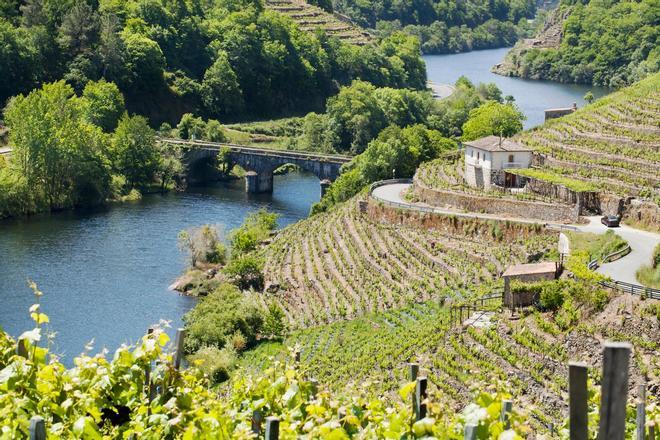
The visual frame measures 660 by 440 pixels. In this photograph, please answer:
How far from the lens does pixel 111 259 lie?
226 ft

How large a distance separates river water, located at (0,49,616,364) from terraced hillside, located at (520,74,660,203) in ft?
76.6

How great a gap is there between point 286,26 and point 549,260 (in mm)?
100730

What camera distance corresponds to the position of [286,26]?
14500 centimetres

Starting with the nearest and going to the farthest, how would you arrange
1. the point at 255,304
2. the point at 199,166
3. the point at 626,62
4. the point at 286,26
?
the point at 255,304, the point at 199,166, the point at 286,26, the point at 626,62

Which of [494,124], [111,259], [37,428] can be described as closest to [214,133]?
[494,124]

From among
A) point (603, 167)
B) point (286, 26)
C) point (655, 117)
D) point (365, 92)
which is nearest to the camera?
point (603, 167)

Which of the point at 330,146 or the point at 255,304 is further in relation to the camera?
the point at 330,146

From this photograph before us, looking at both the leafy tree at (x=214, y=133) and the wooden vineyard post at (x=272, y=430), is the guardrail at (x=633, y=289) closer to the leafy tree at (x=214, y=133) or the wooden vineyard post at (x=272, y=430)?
the wooden vineyard post at (x=272, y=430)

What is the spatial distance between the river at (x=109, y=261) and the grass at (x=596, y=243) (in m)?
20.4

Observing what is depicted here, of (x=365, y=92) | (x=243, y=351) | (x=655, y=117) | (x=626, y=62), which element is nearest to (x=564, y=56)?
(x=626, y=62)

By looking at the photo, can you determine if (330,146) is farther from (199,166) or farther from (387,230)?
(387,230)

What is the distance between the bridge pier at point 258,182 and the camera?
328 ft

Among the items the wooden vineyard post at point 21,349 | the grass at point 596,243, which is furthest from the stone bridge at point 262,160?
the wooden vineyard post at point 21,349

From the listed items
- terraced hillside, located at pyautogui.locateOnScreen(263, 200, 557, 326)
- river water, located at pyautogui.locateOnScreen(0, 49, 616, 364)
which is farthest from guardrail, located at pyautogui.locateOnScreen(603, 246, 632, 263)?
river water, located at pyautogui.locateOnScreen(0, 49, 616, 364)
